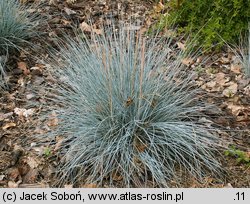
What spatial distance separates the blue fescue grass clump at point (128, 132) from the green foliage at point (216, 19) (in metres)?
1.06

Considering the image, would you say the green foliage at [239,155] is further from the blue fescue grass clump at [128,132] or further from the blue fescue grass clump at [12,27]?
the blue fescue grass clump at [12,27]

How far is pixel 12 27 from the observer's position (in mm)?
4250

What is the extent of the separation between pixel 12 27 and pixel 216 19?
190 centimetres

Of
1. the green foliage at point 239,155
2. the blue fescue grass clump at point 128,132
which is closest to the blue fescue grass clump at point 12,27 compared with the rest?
the blue fescue grass clump at point 128,132

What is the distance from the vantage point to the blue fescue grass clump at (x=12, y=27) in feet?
13.8

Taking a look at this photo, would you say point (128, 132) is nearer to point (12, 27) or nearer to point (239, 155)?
point (239, 155)

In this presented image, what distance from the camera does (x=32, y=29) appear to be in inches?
177

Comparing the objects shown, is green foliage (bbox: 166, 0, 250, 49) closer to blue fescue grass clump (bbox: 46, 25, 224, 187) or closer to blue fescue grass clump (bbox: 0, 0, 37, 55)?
blue fescue grass clump (bbox: 46, 25, 224, 187)

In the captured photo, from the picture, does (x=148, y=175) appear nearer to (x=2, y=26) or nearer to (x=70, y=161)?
(x=70, y=161)

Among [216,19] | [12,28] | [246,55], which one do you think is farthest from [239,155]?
[12,28]

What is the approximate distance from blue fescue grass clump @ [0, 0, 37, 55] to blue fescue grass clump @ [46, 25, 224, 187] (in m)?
1.20

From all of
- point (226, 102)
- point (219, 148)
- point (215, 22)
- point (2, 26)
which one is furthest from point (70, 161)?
point (215, 22)

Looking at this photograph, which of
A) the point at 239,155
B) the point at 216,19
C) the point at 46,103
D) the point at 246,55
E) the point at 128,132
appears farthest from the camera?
the point at 216,19

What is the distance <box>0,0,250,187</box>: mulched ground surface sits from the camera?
3141mm
